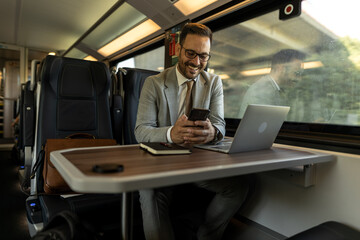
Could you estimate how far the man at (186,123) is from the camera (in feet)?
3.99

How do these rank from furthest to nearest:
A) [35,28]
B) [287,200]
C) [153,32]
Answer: [35,28] < [153,32] < [287,200]

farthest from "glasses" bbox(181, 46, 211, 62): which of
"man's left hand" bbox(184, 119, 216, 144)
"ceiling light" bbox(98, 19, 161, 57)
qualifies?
"ceiling light" bbox(98, 19, 161, 57)

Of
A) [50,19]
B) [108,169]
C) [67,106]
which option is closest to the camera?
[108,169]

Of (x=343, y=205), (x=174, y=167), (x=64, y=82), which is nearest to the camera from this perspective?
(x=174, y=167)

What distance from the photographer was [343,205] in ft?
4.33

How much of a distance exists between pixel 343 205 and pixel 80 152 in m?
1.33

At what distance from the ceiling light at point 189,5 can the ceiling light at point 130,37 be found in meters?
0.51

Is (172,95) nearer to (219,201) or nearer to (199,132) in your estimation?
(199,132)

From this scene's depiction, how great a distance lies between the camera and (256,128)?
116 cm

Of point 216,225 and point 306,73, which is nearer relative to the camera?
point 216,225

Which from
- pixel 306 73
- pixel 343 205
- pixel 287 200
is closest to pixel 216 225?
pixel 287 200

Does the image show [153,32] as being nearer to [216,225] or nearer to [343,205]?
[216,225]

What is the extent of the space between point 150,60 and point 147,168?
310cm

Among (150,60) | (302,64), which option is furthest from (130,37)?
(302,64)
